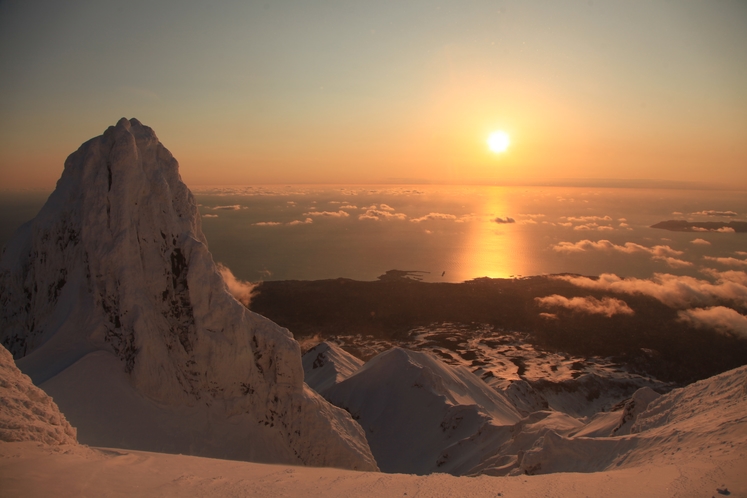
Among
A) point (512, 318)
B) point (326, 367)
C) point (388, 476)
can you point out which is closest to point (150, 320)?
point (388, 476)

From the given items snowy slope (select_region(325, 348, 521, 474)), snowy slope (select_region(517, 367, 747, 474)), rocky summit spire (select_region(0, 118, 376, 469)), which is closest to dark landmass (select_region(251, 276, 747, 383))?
snowy slope (select_region(325, 348, 521, 474))

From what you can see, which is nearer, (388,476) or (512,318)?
(388,476)

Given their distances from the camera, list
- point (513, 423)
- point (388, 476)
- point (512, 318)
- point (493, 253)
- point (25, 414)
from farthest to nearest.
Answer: point (493, 253) → point (512, 318) → point (513, 423) → point (388, 476) → point (25, 414)

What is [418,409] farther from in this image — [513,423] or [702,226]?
[702,226]

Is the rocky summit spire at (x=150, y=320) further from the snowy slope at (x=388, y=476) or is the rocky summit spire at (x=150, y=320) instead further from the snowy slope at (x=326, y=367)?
the snowy slope at (x=326, y=367)

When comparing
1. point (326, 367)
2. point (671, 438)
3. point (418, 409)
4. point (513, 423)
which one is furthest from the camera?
point (326, 367)

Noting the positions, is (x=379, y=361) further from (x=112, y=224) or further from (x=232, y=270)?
(x=232, y=270)
